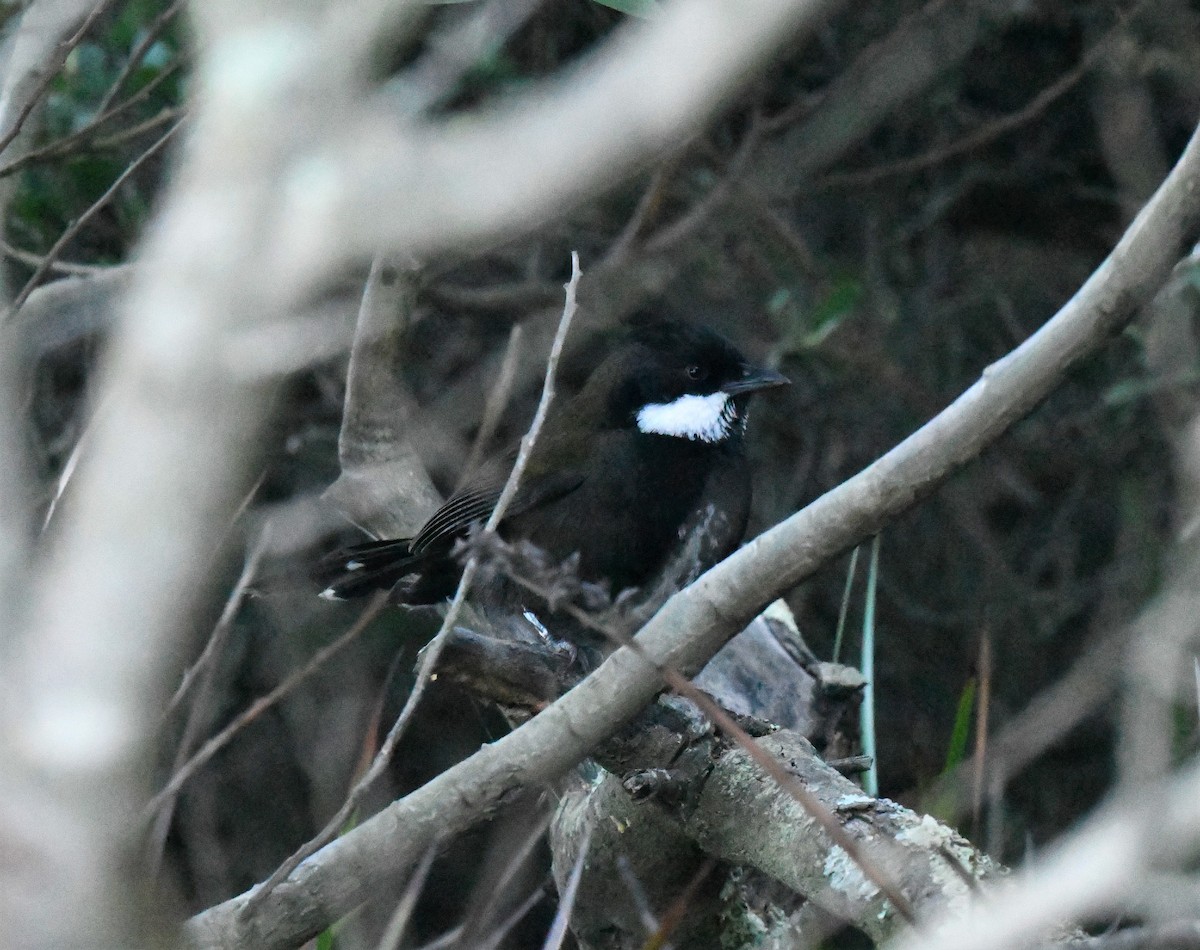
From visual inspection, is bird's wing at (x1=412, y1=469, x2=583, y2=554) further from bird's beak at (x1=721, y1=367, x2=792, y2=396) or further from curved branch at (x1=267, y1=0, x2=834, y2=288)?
curved branch at (x1=267, y1=0, x2=834, y2=288)

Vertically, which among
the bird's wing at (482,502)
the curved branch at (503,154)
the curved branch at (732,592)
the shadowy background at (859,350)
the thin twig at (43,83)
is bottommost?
the shadowy background at (859,350)

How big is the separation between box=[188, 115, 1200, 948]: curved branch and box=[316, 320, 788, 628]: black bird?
1.38m

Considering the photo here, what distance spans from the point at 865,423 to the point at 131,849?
189 inches

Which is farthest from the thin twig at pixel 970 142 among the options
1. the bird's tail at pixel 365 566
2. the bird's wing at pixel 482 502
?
the bird's tail at pixel 365 566

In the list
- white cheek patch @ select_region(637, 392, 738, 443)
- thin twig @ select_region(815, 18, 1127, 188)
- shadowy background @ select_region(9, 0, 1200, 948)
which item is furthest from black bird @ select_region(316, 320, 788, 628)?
thin twig @ select_region(815, 18, 1127, 188)

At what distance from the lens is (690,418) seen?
410 cm

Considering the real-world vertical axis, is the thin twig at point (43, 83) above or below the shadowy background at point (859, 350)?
above

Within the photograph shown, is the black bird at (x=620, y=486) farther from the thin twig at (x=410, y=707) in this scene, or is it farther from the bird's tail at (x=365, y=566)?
the thin twig at (x=410, y=707)

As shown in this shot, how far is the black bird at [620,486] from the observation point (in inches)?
150

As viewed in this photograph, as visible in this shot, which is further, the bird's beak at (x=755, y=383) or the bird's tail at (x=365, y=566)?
the bird's beak at (x=755, y=383)

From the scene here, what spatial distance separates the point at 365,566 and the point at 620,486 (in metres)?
0.71

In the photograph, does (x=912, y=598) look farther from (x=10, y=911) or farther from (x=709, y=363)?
(x=10, y=911)

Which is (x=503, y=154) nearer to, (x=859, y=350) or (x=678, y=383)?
(x=678, y=383)

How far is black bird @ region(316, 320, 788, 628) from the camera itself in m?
3.81
